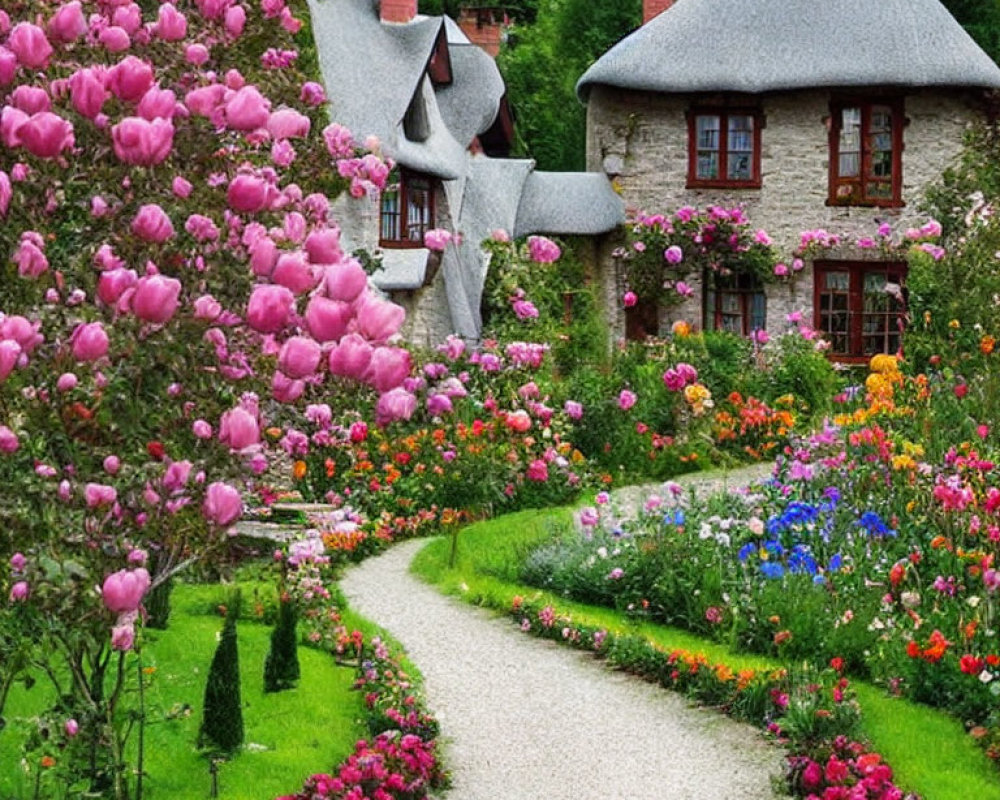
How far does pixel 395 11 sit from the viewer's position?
20.7m

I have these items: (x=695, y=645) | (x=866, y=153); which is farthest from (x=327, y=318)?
(x=866, y=153)

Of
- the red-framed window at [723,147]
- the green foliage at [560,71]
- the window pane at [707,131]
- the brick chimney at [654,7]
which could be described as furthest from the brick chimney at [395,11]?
the green foliage at [560,71]

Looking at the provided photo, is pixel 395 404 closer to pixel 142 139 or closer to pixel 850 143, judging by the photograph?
pixel 142 139

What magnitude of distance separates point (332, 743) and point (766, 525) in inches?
154

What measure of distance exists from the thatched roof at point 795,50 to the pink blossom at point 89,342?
59.6 feet

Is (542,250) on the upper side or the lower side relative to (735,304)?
upper

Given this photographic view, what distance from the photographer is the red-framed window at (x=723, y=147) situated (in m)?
21.5

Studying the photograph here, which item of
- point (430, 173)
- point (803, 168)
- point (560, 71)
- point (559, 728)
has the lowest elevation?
point (559, 728)

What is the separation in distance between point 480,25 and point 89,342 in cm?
2456

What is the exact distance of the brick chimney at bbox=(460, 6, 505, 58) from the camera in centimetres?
2709

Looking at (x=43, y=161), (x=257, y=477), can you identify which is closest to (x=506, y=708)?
(x=257, y=477)

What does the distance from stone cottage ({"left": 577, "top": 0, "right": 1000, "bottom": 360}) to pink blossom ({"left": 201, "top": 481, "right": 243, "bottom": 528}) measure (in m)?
18.0

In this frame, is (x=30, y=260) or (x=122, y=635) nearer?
(x=30, y=260)

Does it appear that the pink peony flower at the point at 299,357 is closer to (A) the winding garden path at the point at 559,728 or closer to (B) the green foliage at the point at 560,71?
(A) the winding garden path at the point at 559,728
